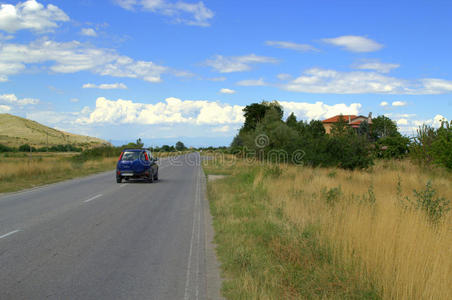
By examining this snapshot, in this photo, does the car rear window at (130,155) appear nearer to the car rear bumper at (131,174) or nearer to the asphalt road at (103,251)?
the car rear bumper at (131,174)

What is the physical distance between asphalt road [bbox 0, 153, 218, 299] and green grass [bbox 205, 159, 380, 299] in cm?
43

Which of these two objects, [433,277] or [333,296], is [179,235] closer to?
[333,296]

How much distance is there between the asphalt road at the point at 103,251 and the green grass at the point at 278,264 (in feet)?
1.41

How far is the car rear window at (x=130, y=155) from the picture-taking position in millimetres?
21531

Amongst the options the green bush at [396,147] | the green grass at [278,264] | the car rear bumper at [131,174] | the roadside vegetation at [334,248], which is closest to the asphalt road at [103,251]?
the green grass at [278,264]

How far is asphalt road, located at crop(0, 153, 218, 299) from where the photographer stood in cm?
513

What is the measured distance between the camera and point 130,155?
21.8 metres

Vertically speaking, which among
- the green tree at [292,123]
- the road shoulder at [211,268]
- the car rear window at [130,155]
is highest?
the green tree at [292,123]

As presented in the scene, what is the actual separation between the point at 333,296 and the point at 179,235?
4763mm

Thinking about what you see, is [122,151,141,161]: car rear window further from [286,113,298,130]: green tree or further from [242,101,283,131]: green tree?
[242,101,283,131]: green tree

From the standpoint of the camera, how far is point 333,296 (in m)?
4.60

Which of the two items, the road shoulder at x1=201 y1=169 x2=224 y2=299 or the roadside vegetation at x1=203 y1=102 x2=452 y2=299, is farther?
the road shoulder at x1=201 y1=169 x2=224 y2=299

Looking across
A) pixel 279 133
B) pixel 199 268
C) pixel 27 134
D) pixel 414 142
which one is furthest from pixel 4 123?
pixel 199 268

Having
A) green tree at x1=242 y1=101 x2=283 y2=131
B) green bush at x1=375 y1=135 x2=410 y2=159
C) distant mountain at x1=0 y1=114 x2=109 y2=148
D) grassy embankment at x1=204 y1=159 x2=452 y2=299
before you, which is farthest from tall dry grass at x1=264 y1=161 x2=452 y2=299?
distant mountain at x1=0 y1=114 x2=109 y2=148
